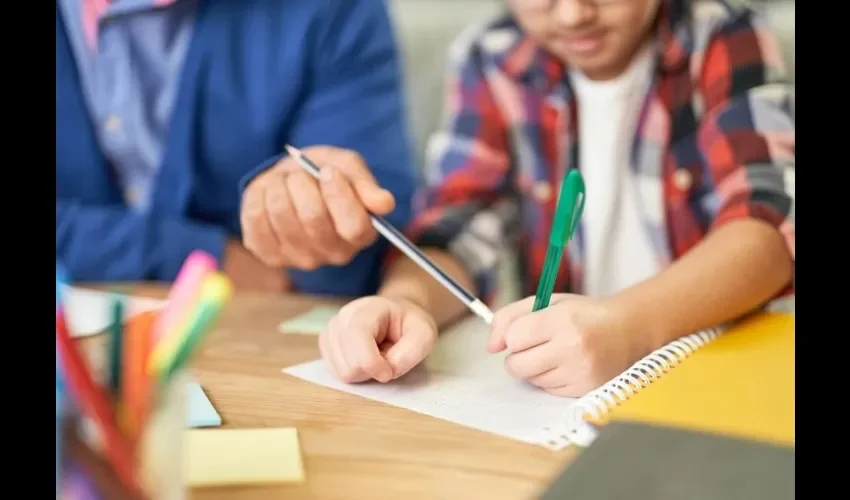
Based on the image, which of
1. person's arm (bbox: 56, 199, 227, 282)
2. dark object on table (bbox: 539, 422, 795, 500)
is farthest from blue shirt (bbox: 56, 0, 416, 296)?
dark object on table (bbox: 539, 422, 795, 500)

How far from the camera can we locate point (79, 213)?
0.73 meters

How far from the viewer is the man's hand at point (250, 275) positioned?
71 centimetres

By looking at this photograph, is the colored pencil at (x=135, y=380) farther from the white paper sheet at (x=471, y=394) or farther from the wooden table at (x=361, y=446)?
the white paper sheet at (x=471, y=394)

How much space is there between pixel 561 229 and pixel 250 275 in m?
0.37

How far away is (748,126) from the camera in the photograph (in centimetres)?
62

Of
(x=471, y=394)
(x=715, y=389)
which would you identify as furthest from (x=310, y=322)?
(x=715, y=389)

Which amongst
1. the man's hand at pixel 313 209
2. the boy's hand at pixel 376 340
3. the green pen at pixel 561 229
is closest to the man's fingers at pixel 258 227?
the man's hand at pixel 313 209

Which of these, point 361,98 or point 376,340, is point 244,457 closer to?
point 376,340

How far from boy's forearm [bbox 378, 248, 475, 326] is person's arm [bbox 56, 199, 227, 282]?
0.69 feet

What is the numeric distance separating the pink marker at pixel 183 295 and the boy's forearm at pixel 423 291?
0.24m

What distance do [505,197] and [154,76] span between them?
0.36 metres

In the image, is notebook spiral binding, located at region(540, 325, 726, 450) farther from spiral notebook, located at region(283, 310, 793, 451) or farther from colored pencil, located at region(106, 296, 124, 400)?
colored pencil, located at region(106, 296, 124, 400)
